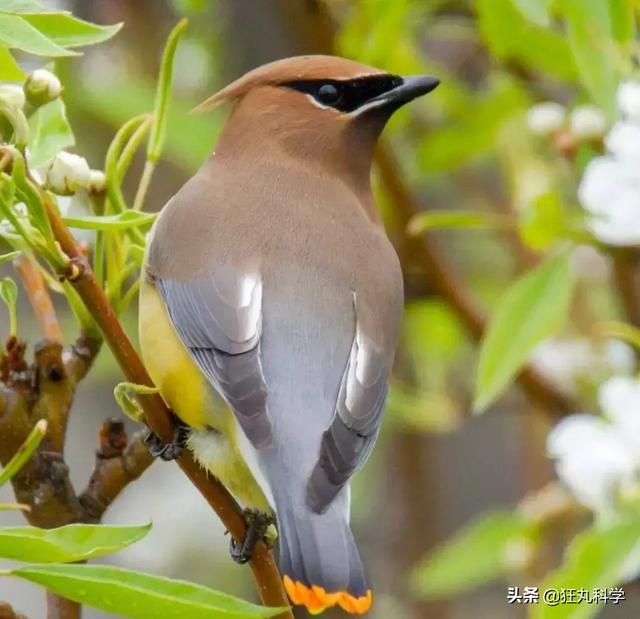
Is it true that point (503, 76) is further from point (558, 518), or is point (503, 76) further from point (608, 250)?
point (558, 518)

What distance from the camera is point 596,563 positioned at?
2078 mm

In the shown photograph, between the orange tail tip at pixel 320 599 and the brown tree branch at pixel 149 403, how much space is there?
0.02 m

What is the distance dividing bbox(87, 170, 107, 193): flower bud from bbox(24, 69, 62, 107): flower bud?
0.37ft

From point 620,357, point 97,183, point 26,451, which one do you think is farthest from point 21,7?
point 620,357

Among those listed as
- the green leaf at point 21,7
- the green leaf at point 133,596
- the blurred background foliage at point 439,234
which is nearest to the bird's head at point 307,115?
the blurred background foliage at point 439,234

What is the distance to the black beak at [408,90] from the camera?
2451 millimetres

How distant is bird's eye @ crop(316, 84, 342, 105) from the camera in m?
2.64

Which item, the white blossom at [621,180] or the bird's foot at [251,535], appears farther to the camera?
the white blossom at [621,180]

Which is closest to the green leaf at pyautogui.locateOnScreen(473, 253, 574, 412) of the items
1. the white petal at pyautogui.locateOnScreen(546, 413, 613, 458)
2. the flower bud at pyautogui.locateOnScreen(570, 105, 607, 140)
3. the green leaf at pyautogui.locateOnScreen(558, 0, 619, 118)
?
the white petal at pyautogui.locateOnScreen(546, 413, 613, 458)

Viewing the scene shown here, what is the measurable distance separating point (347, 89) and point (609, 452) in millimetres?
759

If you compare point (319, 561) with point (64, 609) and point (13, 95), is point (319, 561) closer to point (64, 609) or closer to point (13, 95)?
point (64, 609)

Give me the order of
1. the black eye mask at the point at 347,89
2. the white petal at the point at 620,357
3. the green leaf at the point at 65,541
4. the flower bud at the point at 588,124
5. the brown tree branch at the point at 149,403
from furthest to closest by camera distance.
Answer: the white petal at the point at 620,357 → the flower bud at the point at 588,124 → the black eye mask at the point at 347,89 → the brown tree branch at the point at 149,403 → the green leaf at the point at 65,541

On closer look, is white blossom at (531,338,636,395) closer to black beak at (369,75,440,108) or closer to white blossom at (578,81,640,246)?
white blossom at (578,81,640,246)

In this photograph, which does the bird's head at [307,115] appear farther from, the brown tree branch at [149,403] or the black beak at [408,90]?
the brown tree branch at [149,403]
